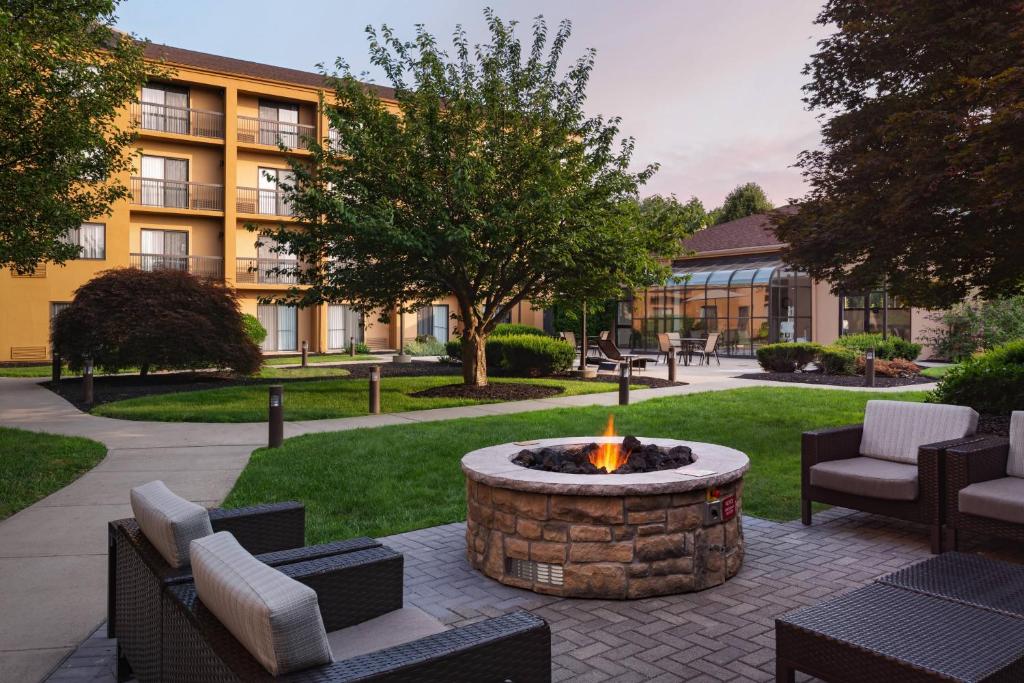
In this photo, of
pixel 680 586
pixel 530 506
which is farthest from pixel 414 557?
pixel 680 586

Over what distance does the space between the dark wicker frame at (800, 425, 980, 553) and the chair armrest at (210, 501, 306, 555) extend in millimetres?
4070

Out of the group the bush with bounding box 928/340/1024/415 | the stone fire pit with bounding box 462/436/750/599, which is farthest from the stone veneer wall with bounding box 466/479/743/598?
the bush with bounding box 928/340/1024/415

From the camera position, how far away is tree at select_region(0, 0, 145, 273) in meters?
11.1

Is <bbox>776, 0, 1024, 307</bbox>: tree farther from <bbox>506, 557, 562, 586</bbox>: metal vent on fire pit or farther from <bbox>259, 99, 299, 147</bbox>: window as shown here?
<bbox>259, 99, 299, 147</bbox>: window

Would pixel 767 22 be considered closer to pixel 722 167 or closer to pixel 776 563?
pixel 776 563

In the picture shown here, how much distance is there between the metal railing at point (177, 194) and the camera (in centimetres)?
2891

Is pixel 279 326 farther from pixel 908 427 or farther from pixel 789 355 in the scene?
pixel 908 427

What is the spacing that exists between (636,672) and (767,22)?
1303cm

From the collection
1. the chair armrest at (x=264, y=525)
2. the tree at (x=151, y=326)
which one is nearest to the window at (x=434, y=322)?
the tree at (x=151, y=326)

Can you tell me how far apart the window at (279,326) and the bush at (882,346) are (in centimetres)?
2146

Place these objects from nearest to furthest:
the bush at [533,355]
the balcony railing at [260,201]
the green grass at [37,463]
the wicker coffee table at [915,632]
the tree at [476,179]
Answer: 1. the wicker coffee table at [915,632]
2. the green grass at [37,463]
3. the tree at [476,179]
4. the bush at [533,355]
5. the balcony railing at [260,201]

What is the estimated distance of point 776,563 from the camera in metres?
5.06

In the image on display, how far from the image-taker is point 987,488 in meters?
5.04

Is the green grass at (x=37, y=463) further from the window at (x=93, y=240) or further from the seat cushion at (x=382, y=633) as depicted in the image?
the window at (x=93, y=240)
